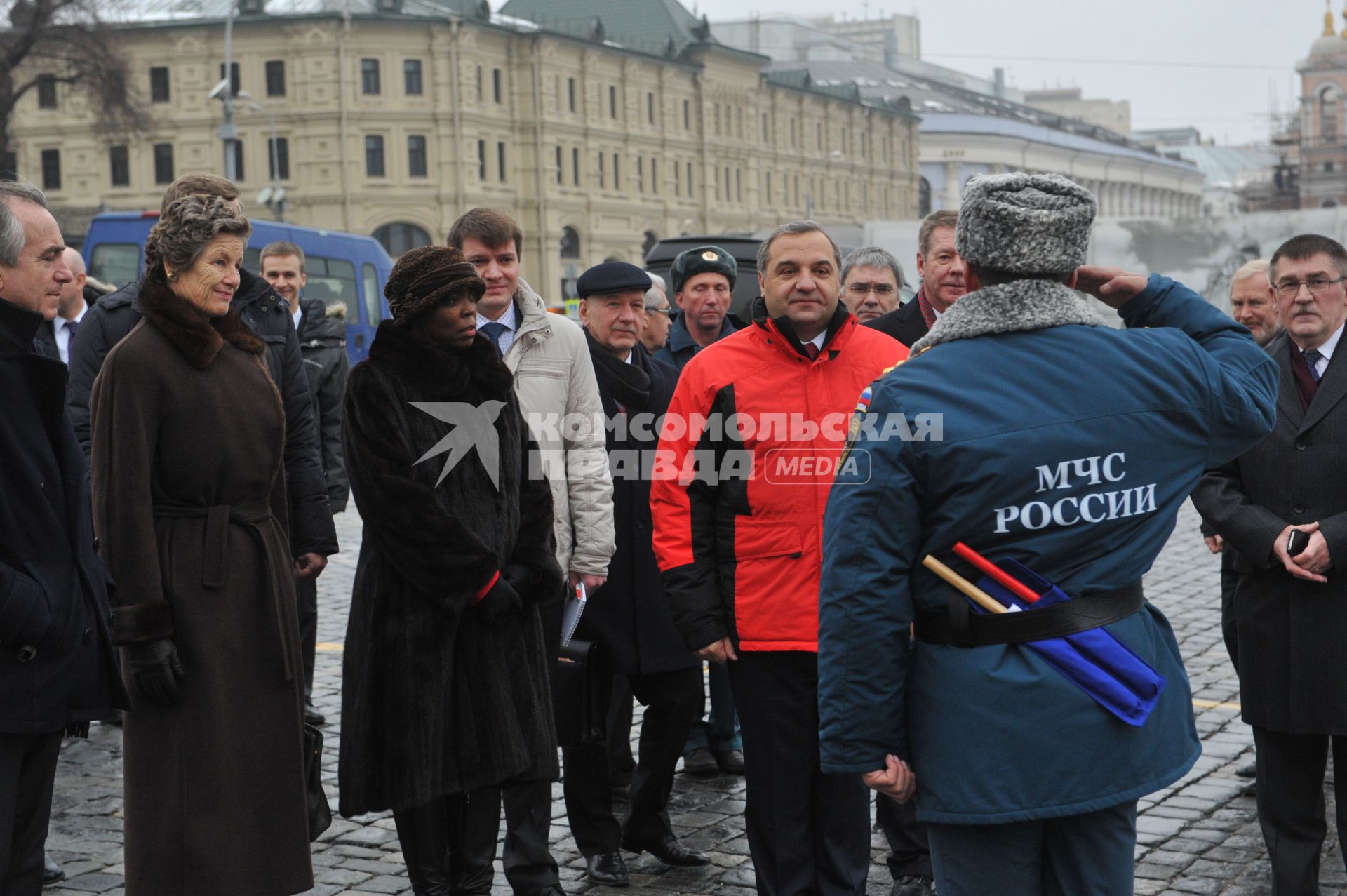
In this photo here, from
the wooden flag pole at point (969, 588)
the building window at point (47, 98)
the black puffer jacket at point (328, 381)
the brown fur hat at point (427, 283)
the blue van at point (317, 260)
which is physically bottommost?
the wooden flag pole at point (969, 588)

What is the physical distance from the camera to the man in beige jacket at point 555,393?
5348mm

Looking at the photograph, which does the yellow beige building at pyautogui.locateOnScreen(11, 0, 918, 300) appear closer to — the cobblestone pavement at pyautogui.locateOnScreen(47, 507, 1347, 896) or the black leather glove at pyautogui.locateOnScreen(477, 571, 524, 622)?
the cobblestone pavement at pyautogui.locateOnScreen(47, 507, 1347, 896)

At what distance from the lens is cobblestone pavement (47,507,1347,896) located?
17.3 feet

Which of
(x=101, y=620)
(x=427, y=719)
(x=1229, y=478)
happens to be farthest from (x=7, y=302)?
(x=1229, y=478)

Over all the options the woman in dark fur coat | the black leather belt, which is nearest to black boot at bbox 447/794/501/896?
the woman in dark fur coat

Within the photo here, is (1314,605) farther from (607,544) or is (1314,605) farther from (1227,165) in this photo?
(1227,165)

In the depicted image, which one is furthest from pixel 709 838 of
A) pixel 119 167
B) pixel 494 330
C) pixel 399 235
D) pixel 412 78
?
pixel 119 167

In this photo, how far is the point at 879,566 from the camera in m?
3.14

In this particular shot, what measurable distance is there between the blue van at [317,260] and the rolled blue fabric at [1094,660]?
21.2 meters

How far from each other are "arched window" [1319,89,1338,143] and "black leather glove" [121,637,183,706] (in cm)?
10581

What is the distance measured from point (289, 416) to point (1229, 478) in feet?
10.4

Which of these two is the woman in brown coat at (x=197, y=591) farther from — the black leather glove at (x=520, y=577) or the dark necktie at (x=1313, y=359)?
the dark necktie at (x=1313, y=359)

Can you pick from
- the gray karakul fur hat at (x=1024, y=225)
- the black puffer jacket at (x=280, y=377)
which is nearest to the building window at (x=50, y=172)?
the black puffer jacket at (x=280, y=377)

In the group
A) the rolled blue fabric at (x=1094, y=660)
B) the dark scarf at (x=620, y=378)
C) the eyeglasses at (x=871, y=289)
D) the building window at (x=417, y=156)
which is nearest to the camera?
the rolled blue fabric at (x=1094, y=660)
